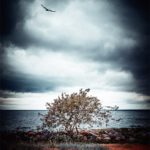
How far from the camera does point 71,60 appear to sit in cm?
362

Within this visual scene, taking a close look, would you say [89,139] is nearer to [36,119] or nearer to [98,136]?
[98,136]

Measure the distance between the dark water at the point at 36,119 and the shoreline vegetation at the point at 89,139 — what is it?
0.04 meters

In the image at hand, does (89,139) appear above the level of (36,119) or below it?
below

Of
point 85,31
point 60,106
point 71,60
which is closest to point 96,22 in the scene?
point 85,31

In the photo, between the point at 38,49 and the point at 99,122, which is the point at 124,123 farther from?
the point at 38,49

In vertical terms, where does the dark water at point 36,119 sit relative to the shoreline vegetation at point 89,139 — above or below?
above

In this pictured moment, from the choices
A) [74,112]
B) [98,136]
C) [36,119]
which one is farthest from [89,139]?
[36,119]

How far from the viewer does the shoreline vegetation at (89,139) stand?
359cm

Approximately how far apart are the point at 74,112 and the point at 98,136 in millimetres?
257

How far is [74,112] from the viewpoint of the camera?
3.63 m

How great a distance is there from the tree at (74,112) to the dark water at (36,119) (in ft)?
0.19

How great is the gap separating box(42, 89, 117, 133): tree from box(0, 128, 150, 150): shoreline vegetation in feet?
0.20

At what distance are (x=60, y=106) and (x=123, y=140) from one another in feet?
1.78

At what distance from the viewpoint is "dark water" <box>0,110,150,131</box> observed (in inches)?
141
